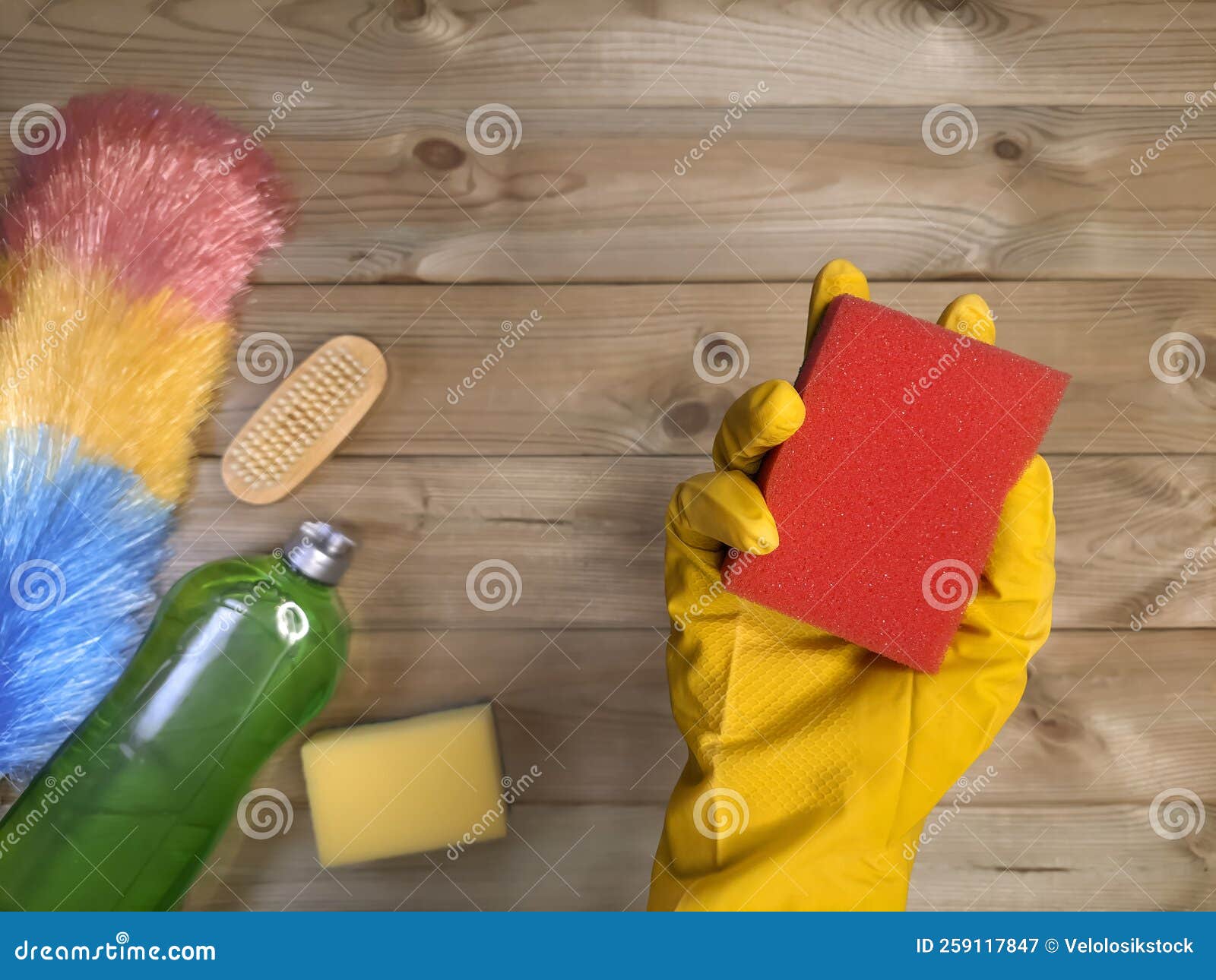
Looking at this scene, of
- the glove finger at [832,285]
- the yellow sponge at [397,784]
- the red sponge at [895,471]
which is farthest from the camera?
the yellow sponge at [397,784]

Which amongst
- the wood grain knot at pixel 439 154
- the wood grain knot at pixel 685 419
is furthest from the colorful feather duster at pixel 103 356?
the wood grain knot at pixel 685 419

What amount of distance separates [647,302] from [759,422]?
0.31m

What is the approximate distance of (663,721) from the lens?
92 centimetres

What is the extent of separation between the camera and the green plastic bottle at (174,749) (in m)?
0.86

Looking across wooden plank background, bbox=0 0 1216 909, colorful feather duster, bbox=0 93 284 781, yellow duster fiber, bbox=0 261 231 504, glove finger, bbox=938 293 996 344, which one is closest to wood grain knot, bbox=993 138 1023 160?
wooden plank background, bbox=0 0 1216 909

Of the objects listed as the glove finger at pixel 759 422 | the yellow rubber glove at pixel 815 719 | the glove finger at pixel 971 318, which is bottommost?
the yellow rubber glove at pixel 815 719

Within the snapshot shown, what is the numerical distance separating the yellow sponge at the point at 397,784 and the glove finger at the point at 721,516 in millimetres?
302

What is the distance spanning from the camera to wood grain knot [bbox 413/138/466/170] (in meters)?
0.93

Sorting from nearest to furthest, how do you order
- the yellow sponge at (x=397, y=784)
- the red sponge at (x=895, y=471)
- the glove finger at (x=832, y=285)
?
the red sponge at (x=895, y=471) < the glove finger at (x=832, y=285) < the yellow sponge at (x=397, y=784)

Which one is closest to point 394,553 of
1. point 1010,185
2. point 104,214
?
point 104,214

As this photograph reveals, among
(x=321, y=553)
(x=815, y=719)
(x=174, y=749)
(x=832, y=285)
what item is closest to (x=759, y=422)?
(x=832, y=285)

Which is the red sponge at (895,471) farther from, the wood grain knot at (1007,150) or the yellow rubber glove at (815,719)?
the wood grain knot at (1007,150)

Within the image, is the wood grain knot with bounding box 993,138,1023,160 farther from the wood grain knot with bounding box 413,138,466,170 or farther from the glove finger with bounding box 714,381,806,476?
the wood grain knot with bounding box 413,138,466,170

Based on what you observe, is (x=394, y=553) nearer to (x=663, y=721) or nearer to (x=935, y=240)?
(x=663, y=721)
